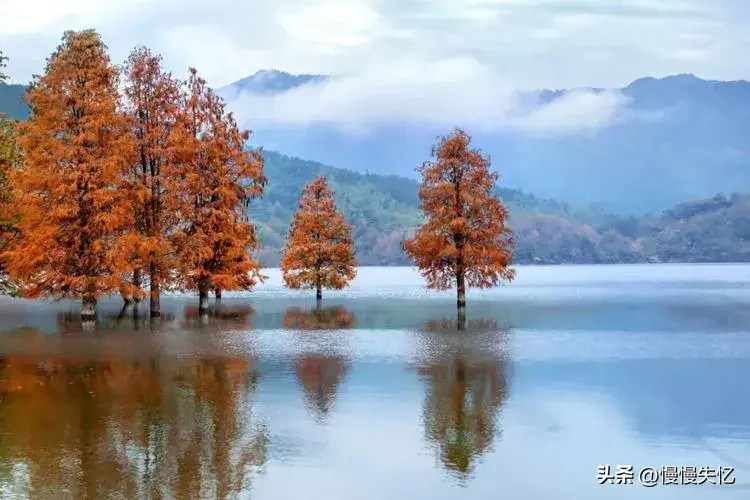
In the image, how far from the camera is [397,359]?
36062 millimetres

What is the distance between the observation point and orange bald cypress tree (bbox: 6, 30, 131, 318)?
1980 inches

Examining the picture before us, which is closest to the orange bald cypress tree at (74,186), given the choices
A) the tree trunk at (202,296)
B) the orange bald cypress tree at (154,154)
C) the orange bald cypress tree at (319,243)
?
the orange bald cypress tree at (154,154)

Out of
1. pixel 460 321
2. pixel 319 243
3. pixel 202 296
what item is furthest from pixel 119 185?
pixel 319 243

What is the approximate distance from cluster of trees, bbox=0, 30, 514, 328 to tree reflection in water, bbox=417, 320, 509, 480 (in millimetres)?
Answer: 19251

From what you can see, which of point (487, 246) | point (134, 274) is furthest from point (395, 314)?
point (134, 274)

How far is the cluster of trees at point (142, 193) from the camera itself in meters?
50.6

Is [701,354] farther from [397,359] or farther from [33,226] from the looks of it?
[33,226]

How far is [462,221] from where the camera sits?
6309 cm

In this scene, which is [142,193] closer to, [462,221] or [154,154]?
[154,154]

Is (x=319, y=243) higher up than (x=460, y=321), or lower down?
higher up

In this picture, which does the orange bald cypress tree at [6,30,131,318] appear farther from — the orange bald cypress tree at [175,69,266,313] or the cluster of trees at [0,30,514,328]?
the orange bald cypress tree at [175,69,266,313]

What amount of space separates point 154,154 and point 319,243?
96.1 feet

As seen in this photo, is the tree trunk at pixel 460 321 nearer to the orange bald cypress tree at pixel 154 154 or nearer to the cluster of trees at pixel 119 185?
the cluster of trees at pixel 119 185

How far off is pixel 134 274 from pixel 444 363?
118ft
